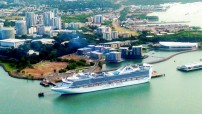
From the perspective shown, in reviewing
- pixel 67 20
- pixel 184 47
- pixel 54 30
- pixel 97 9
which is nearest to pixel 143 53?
pixel 184 47

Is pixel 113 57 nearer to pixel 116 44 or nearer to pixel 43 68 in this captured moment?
pixel 43 68

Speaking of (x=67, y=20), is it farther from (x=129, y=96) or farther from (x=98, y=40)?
(x=129, y=96)

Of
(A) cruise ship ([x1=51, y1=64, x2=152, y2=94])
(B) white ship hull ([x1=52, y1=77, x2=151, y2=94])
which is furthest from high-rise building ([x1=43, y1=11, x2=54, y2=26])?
(B) white ship hull ([x1=52, y1=77, x2=151, y2=94])

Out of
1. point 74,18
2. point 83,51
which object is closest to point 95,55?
point 83,51

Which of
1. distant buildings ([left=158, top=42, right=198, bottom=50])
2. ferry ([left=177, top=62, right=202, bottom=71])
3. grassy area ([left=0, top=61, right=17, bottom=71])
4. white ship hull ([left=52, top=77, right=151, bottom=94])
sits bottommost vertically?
white ship hull ([left=52, top=77, right=151, bottom=94])

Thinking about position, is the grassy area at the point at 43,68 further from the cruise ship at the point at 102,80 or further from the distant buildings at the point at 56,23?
the distant buildings at the point at 56,23

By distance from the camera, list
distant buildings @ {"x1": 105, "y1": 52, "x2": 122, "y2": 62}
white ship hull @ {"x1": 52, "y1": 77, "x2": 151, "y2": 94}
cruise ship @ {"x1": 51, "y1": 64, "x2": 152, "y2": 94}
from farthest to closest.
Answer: distant buildings @ {"x1": 105, "y1": 52, "x2": 122, "y2": 62} < cruise ship @ {"x1": 51, "y1": 64, "x2": 152, "y2": 94} < white ship hull @ {"x1": 52, "y1": 77, "x2": 151, "y2": 94}

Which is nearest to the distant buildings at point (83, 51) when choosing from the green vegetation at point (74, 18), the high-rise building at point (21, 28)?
the high-rise building at point (21, 28)

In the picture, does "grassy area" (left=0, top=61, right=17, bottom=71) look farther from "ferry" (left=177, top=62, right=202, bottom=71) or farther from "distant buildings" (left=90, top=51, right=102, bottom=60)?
"ferry" (left=177, top=62, right=202, bottom=71)
